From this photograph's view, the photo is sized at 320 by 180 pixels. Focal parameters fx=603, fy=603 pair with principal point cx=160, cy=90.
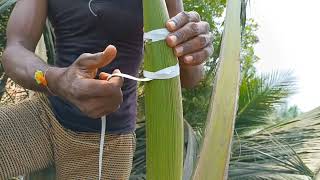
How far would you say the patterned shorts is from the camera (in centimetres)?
139

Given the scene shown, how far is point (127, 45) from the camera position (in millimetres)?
1442

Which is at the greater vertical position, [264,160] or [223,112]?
[223,112]

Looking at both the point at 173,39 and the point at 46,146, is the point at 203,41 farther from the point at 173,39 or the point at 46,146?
the point at 46,146

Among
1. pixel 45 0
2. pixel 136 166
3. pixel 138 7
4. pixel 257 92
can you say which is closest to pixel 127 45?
pixel 138 7

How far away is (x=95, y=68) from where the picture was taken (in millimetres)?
955

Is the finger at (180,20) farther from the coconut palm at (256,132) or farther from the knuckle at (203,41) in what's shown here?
the coconut palm at (256,132)

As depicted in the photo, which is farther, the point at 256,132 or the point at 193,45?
the point at 256,132

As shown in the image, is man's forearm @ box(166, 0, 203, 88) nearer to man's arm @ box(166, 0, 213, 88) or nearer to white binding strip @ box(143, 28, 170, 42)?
man's arm @ box(166, 0, 213, 88)

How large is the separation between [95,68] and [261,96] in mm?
2846

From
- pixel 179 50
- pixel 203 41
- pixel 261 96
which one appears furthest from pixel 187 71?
pixel 261 96

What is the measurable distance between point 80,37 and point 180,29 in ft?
1.56

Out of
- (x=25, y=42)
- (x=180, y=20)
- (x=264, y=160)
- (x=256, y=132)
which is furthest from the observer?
(x=256, y=132)

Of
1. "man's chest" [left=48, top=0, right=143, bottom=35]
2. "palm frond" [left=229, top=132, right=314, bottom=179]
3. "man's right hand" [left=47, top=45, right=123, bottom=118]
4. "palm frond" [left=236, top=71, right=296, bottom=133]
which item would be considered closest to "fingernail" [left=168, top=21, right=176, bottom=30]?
"man's right hand" [left=47, top=45, right=123, bottom=118]

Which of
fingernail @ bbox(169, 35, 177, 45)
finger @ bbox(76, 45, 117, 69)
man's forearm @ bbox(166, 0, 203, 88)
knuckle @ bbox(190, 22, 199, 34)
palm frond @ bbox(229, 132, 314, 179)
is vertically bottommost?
palm frond @ bbox(229, 132, 314, 179)
